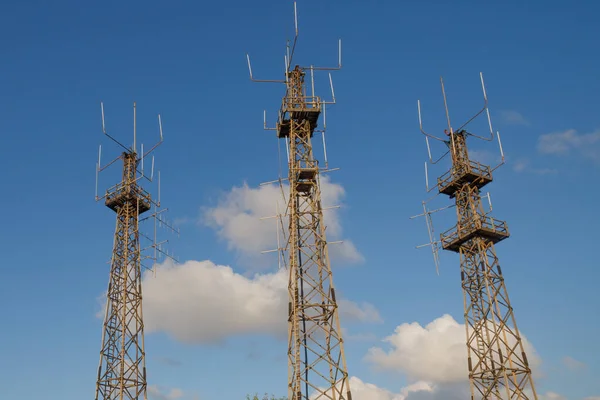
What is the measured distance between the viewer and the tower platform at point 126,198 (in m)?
50.8

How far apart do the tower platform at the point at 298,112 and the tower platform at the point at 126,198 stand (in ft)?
48.6

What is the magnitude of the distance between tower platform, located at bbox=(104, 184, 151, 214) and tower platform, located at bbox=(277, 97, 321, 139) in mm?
14817

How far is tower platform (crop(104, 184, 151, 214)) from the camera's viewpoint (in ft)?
167

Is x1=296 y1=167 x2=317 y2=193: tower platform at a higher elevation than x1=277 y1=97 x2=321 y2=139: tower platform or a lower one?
lower

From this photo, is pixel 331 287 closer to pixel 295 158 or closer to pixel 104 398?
pixel 295 158

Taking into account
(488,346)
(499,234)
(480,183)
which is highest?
(480,183)

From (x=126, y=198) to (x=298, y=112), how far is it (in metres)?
17.0

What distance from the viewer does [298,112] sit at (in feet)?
137

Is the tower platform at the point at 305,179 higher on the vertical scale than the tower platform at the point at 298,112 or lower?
lower

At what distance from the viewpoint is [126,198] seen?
50844 millimetres

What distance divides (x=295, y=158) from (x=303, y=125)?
259 cm

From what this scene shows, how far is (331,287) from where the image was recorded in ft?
121

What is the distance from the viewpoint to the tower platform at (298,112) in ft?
137

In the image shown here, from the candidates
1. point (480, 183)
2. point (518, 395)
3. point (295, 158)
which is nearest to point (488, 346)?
point (518, 395)
